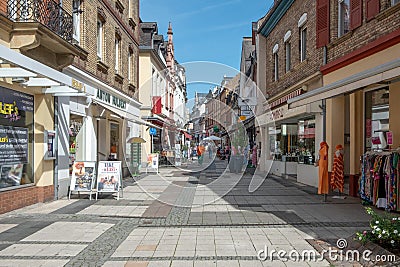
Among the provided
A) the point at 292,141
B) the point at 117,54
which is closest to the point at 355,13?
the point at 292,141

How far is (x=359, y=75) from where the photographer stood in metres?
7.29

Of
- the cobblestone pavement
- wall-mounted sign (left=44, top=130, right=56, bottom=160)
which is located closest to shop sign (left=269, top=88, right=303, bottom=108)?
the cobblestone pavement

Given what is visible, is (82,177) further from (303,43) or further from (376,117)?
(303,43)

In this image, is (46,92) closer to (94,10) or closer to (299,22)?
(94,10)

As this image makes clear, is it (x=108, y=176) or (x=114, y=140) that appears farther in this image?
(x=114, y=140)

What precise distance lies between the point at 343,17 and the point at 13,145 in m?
10.4

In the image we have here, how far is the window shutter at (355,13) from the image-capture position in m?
10.2

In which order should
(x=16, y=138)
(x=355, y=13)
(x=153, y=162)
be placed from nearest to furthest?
1. (x=16, y=138)
2. (x=355, y=13)
3. (x=153, y=162)

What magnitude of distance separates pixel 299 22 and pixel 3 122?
40.0 ft

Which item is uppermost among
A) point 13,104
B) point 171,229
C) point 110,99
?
point 110,99

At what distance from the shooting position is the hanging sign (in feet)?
35.3

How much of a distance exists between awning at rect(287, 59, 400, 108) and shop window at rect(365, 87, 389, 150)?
5.78 ft

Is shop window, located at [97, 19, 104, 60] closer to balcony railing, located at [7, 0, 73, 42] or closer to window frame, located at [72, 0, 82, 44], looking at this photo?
window frame, located at [72, 0, 82, 44]

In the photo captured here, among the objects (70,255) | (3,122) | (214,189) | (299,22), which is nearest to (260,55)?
(299,22)
